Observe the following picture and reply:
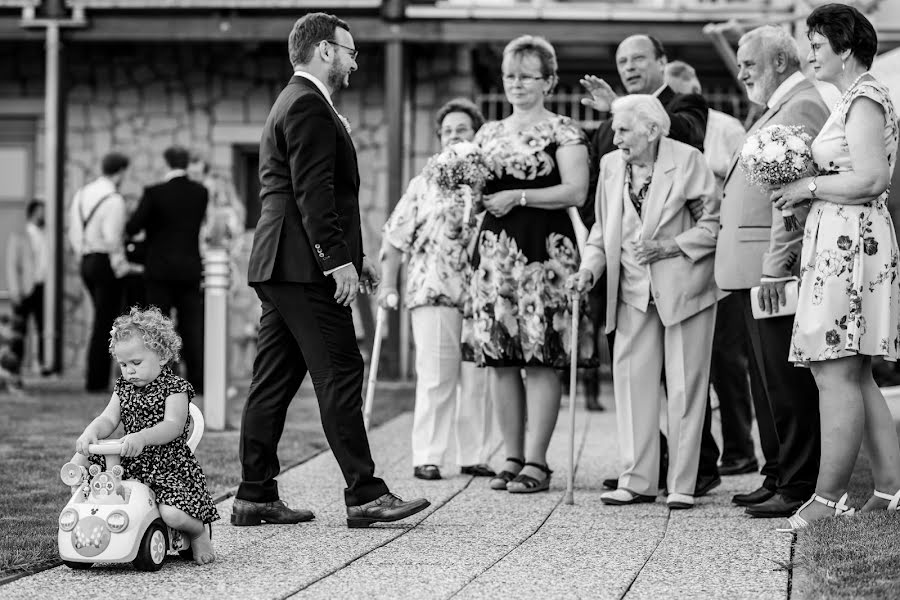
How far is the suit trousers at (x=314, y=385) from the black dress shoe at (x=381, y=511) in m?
0.03

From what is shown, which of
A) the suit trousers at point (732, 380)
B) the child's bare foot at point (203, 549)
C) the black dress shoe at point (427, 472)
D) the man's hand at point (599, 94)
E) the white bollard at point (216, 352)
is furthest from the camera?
the white bollard at point (216, 352)

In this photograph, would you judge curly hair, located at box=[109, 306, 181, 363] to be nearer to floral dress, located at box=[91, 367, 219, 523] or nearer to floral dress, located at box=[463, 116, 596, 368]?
floral dress, located at box=[91, 367, 219, 523]

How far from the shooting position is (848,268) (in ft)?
16.7

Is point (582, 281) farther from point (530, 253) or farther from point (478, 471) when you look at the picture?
point (478, 471)

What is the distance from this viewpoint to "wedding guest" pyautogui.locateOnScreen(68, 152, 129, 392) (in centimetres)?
1159

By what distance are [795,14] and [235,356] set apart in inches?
259

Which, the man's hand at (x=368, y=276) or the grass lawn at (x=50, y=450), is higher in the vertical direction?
the man's hand at (x=368, y=276)

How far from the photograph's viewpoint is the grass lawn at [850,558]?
161 inches

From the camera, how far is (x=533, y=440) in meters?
6.45

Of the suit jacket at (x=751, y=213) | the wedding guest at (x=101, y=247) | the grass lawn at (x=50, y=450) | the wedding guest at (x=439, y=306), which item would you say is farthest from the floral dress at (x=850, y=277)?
the wedding guest at (x=101, y=247)

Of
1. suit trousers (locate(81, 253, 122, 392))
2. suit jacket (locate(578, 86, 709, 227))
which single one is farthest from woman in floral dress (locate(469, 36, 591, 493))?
suit trousers (locate(81, 253, 122, 392))

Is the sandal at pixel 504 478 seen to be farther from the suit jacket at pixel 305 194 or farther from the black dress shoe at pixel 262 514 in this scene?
the suit jacket at pixel 305 194

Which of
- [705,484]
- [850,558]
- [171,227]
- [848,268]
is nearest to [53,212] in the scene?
[171,227]

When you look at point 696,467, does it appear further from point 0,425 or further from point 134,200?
point 134,200
